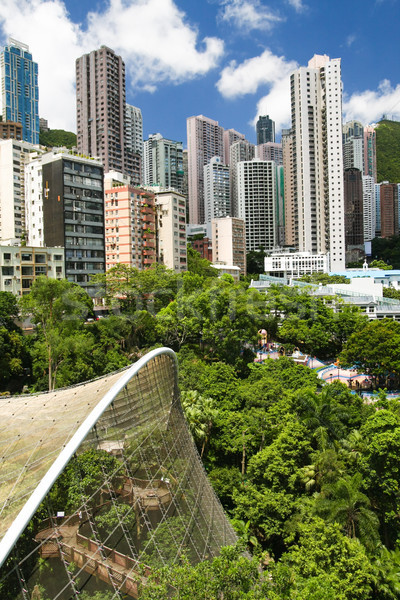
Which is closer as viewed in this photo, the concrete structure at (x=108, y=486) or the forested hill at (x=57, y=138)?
the concrete structure at (x=108, y=486)

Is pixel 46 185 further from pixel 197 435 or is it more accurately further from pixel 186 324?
pixel 197 435

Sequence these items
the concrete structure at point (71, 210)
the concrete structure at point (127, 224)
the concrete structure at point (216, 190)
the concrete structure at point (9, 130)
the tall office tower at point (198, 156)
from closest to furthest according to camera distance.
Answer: the concrete structure at point (71, 210) < the concrete structure at point (127, 224) < the concrete structure at point (9, 130) < the concrete structure at point (216, 190) < the tall office tower at point (198, 156)

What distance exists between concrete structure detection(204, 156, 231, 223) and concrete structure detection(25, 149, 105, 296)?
234 ft

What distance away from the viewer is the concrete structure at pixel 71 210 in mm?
50562

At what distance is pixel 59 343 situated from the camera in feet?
102

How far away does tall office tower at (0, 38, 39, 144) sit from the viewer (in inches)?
4801

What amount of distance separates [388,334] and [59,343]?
2309 centimetres

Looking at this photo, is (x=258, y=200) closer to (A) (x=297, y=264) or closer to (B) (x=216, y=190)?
(B) (x=216, y=190)

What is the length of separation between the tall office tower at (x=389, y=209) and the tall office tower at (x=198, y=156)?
5209cm

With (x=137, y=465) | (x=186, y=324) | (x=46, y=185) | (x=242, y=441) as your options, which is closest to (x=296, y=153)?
(x=46, y=185)

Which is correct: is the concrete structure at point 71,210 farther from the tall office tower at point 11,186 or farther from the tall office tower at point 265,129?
the tall office tower at point 265,129

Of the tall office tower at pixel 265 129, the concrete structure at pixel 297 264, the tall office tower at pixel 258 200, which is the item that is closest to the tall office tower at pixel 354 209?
the tall office tower at pixel 258 200

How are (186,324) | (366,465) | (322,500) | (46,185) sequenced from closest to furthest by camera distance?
(322,500), (366,465), (186,324), (46,185)

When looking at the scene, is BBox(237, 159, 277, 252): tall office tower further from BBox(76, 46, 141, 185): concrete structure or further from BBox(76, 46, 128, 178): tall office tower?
BBox(76, 46, 128, 178): tall office tower
